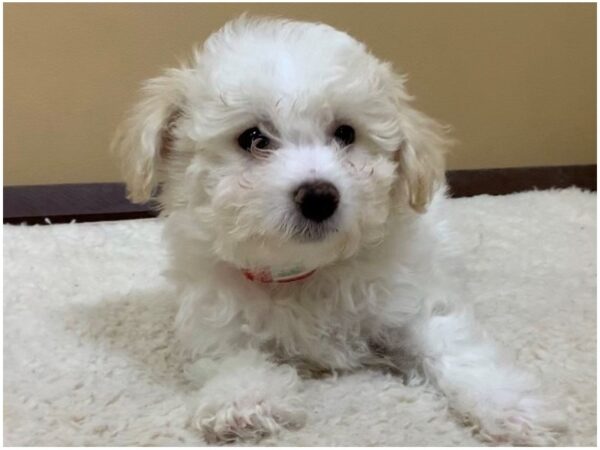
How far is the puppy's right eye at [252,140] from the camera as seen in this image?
160 cm

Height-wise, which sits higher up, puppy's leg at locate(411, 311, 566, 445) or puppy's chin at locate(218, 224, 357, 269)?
puppy's chin at locate(218, 224, 357, 269)

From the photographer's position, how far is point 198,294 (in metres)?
1.76

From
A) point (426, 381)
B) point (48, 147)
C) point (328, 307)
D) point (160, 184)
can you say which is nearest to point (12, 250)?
point (48, 147)

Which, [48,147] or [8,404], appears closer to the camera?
[8,404]

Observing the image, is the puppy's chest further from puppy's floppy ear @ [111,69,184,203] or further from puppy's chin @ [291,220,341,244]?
puppy's floppy ear @ [111,69,184,203]

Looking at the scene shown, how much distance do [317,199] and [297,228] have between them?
0.07m

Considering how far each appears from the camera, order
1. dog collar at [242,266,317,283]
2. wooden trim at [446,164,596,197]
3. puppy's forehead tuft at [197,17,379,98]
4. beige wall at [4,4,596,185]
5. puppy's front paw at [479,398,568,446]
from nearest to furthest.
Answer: puppy's front paw at [479,398,568,446] → puppy's forehead tuft at [197,17,379,98] → dog collar at [242,266,317,283] → beige wall at [4,4,596,185] → wooden trim at [446,164,596,197]

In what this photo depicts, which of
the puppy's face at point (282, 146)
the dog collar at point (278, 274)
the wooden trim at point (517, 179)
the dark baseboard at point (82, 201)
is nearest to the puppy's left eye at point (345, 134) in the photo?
the puppy's face at point (282, 146)

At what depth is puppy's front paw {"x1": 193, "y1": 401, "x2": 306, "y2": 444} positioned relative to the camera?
149 cm

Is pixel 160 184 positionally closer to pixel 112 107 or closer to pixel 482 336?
pixel 482 336

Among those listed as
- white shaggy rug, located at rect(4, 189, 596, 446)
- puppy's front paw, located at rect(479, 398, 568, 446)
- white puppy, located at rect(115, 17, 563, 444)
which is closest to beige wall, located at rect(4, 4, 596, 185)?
white shaggy rug, located at rect(4, 189, 596, 446)

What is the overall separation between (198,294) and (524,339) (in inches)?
30.2

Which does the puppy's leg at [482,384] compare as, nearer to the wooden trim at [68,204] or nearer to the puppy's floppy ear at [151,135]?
the puppy's floppy ear at [151,135]

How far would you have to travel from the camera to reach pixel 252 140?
160cm
